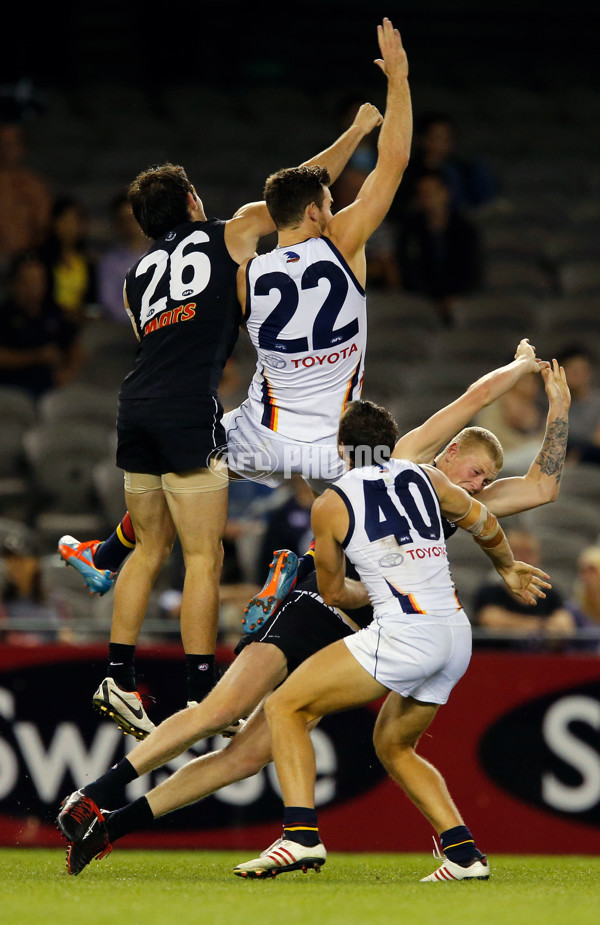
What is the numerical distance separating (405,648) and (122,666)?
1.48 m

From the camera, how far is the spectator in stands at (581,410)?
37.0ft

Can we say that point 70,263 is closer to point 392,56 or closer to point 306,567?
point 306,567

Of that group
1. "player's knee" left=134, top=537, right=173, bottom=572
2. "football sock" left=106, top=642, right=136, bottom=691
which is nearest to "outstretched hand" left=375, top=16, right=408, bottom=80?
"player's knee" left=134, top=537, right=173, bottom=572

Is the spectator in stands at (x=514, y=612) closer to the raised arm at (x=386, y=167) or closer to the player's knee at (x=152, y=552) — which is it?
the player's knee at (x=152, y=552)

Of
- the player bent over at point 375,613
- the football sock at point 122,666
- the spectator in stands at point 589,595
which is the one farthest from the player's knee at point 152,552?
the spectator in stands at point 589,595

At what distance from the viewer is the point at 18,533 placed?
1056 centimetres

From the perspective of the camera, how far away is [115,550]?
7.12 m

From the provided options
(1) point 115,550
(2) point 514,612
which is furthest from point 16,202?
(1) point 115,550

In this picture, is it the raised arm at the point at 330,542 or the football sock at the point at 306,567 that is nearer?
the raised arm at the point at 330,542

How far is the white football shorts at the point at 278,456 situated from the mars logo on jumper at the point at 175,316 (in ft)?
1.88

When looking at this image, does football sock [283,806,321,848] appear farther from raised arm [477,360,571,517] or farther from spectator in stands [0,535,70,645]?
spectator in stands [0,535,70,645]

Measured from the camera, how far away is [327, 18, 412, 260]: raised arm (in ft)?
20.9

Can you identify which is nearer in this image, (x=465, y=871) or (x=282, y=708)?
(x=282, y=708)

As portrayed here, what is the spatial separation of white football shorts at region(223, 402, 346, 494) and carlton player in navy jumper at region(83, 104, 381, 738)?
0.11 metres
